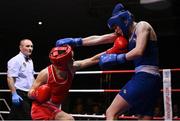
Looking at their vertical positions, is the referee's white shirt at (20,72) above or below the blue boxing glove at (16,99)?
above

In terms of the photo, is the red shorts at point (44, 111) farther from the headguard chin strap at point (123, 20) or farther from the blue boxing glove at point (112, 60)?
the headguard chin strap at point (123, 20)

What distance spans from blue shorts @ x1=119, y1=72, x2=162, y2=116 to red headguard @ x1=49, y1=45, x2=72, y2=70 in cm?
40

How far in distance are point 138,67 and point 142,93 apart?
172mm

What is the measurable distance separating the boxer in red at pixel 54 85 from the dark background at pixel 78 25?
3005mm

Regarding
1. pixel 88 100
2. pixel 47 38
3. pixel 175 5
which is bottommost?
pixel 88 100

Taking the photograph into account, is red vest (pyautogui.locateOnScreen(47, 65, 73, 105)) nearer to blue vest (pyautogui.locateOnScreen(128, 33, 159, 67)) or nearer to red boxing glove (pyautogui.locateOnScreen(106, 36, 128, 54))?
red boxing glove (pyautogui.locateOnScreen(106, 36, 128, 54))

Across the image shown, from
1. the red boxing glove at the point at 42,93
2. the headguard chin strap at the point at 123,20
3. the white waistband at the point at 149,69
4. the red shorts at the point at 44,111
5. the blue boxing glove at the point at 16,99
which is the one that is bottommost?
the blue boxing glove at the point at 16,99

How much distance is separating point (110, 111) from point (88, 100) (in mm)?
4424

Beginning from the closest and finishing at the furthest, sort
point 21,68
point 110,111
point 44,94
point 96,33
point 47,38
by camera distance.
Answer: point 110,111, point 44,94, point 21,68, point 96,33, point 47,38

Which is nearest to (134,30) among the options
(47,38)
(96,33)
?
(96,33)

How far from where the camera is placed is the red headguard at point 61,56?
2.31 m

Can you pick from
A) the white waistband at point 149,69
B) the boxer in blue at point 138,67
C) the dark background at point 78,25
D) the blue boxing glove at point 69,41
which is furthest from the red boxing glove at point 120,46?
the dark background at point 78,25

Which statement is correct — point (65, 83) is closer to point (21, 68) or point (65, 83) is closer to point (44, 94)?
point (44, 94)

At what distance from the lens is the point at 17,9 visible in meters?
6.52
